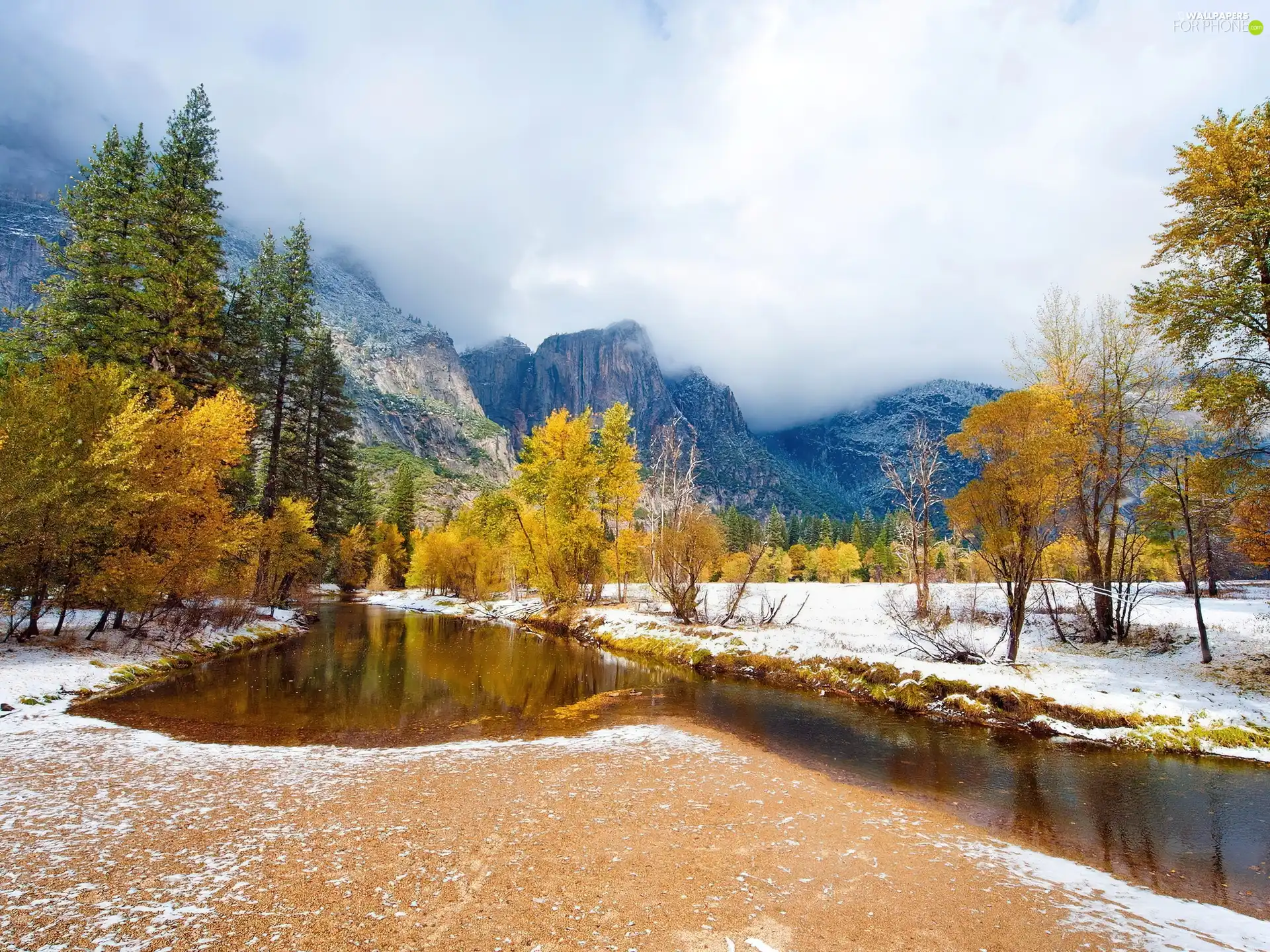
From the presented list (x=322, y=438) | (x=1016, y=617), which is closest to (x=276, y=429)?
(x=322, y=438)

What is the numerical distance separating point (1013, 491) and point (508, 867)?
16050 millimetres

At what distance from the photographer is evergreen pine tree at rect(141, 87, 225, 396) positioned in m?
20.3

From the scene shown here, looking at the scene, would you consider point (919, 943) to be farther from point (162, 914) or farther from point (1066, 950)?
point (162, 914)

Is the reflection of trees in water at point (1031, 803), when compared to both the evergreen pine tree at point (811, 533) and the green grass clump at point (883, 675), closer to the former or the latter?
the green grass clump at point (883, 675)

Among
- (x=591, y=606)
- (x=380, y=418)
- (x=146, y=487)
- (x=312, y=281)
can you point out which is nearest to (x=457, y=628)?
(x=591, y=606)

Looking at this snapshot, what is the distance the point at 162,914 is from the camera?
4363 millimetres

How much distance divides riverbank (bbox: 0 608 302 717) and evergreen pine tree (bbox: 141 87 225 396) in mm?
9364

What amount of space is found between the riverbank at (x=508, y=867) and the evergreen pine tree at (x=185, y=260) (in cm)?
1716

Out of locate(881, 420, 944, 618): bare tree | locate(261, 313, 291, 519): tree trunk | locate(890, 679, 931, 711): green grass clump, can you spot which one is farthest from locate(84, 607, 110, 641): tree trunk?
locate(881, 420, 944, 618): bare tree

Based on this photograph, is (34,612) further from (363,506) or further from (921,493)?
(363,506)

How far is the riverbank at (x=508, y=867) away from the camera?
14.7 feet

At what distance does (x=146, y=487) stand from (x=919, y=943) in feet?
68.1

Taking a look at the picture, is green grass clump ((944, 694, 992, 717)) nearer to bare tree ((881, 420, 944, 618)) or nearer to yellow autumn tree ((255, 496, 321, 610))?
bare tree ((881, 420, 944, 618))

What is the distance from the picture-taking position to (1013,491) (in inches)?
607
